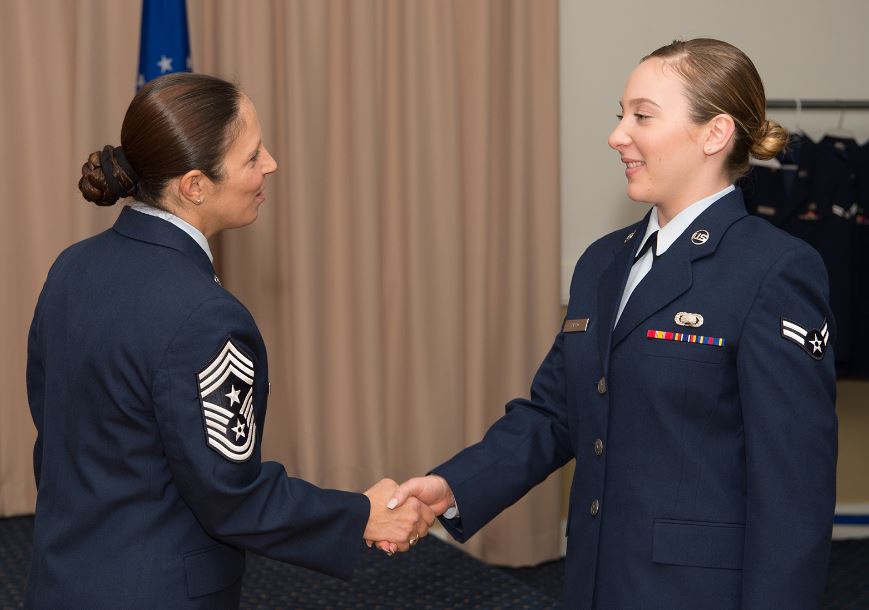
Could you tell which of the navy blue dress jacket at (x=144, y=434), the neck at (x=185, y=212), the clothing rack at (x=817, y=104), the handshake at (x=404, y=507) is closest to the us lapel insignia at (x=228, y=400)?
the navy blue dress jacket at (x=144, y=434)

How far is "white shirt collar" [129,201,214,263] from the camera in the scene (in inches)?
68.7

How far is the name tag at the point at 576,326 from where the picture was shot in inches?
74.9

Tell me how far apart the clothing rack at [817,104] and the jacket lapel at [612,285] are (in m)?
2.33

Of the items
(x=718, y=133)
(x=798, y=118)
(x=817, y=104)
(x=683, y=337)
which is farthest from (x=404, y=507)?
(x=798, y=118)

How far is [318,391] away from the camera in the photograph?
12.6 feet

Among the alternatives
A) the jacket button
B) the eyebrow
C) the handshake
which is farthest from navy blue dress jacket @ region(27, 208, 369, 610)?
the eyebrow

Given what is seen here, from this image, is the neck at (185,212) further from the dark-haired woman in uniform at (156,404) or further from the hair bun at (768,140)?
the hair bun at (768,140)

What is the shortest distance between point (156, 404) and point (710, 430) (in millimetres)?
897

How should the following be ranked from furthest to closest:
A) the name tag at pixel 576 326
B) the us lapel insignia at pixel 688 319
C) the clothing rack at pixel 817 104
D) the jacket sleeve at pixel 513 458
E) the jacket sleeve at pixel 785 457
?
the clothing rack at pixel 817 104 → the jacket sleeve at pixel 513 458 → the name tag at pixel 576 326 → the us lapel insignia at pixel 688 319 → the jacket sleeve at pixel 785 457

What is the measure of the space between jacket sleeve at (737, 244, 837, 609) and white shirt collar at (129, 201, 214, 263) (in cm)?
95

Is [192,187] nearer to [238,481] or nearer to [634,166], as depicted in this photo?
[238,481]

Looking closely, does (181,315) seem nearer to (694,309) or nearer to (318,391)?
(694,309)

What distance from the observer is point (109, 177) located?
1.78 metres

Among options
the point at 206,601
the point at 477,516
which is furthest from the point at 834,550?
the point at 206,601
